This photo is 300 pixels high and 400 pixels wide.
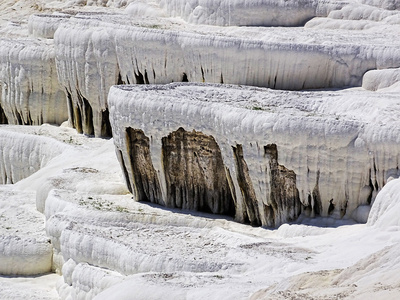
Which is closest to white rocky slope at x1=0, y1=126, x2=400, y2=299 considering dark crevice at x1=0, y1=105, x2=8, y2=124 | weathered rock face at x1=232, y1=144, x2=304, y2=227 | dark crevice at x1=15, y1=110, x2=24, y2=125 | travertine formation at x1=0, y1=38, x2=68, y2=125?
weathered rock face at x1=232, y1=144, x2=304, y2=227

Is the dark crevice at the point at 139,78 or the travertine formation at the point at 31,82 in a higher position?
the dark crevice at the point at 139,78

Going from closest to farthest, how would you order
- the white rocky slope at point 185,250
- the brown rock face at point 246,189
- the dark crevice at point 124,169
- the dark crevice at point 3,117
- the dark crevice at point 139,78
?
the white rocky slope at point 185,250 < the brown rock face at point 246,189 < the dark crevice at point 124,169 < the dark crevice at point 139,78 < the dark crevice at point 3,117

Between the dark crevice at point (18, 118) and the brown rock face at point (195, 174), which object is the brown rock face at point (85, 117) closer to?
the dark crevice at point (18, 118)

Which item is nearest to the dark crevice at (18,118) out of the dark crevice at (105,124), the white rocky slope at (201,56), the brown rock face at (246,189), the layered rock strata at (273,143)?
the white rocky slope at (201,56)

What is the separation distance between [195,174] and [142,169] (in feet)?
4.93

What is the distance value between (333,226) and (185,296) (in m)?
4.63

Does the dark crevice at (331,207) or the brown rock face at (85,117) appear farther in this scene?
the brown rock face at (85,117)

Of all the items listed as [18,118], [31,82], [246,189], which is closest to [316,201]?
[246,189]

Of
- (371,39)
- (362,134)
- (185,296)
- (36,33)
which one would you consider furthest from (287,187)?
(36,33)

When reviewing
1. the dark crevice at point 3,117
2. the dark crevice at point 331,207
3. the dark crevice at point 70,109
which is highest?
the dark crevice at point 331,207

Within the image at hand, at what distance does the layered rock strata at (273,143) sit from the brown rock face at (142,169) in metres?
0.05

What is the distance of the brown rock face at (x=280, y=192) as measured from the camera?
1747 centimetres

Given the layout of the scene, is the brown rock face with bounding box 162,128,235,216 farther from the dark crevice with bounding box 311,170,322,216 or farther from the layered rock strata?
the dark crevice with bounding box 311,170,322,216

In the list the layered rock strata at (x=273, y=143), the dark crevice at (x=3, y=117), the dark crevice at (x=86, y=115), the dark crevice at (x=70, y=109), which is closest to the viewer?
the layered rock strata at (x=273, y=143)
